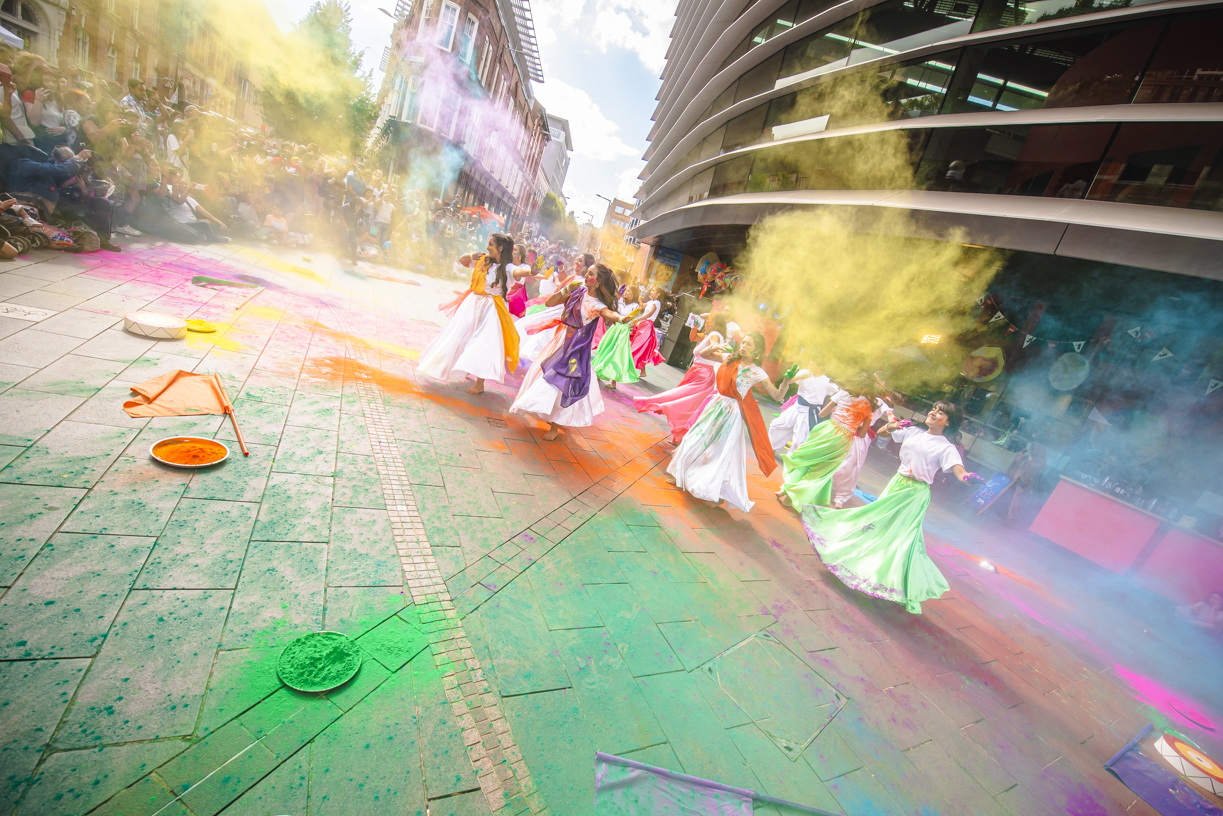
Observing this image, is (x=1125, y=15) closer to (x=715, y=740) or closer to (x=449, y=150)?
(x=715, y=740)

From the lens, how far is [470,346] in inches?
221

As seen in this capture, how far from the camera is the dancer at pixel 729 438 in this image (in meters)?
5.14

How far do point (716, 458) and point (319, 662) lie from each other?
4089 mm

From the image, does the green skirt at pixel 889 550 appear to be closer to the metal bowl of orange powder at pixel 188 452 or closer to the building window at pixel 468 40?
the metal bowl of orange powder at pixel 188 452

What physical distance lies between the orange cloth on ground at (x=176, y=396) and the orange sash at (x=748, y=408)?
15.3 feet

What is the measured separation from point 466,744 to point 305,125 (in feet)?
112

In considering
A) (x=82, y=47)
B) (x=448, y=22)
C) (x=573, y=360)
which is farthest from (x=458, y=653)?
(x=448, y=22)

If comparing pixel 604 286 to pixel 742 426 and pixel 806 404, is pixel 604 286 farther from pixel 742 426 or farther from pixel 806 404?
pixel 806 404

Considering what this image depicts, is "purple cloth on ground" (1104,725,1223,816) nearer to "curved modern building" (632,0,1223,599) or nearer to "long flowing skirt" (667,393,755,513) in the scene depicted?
"long flowing skirt" (667,393,755,513)

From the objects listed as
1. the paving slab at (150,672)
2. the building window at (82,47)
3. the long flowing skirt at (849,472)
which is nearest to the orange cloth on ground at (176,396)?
the paving slab at (150,672)

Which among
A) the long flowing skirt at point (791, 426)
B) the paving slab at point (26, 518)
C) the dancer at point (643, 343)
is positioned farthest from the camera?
the dancer at point (643, 343)

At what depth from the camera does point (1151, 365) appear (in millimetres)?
7188

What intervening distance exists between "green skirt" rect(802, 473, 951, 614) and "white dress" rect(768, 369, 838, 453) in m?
2.30

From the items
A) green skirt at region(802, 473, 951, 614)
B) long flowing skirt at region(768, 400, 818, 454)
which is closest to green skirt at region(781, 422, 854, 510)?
green skirt at region(802, 473, 951, 614)
